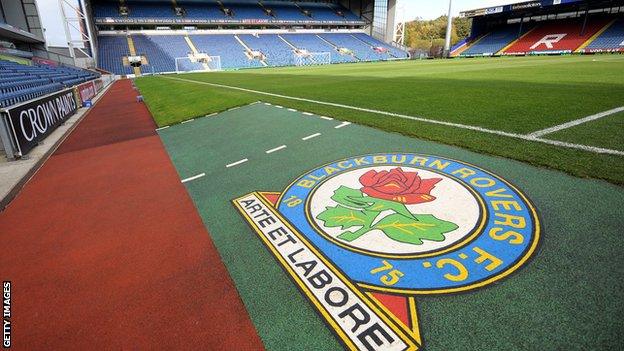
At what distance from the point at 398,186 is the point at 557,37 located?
4858cm

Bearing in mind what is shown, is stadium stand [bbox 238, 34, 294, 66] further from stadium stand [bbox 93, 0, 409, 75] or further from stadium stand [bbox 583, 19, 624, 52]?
stadium stand [bbox 583, 19, 624, 52]

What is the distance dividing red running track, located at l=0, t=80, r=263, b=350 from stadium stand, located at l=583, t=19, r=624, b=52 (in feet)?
149

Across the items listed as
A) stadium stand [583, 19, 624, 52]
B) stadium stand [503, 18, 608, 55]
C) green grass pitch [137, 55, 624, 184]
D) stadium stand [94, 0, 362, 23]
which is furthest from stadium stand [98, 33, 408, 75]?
green grass pitch [137, 55, 624, 184]

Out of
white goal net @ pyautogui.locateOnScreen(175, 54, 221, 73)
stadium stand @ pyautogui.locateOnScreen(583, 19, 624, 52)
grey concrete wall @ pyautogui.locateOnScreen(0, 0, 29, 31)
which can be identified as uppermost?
grey concrete wall @ pyautogui.locateOnScreen(0, 0, 29, 31)

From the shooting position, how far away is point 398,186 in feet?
12.0

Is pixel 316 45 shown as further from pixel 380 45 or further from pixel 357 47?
pixel 380 45

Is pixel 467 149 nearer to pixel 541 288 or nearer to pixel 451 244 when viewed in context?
pixel 451 244

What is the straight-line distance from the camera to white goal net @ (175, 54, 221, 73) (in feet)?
138

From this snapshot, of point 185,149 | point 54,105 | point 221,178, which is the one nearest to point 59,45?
point 54,105

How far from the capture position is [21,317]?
244cm

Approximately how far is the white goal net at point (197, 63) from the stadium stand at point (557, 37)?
39588mm

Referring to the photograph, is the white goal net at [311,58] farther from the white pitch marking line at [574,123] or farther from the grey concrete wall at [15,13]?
the white pitch marking line at [574,123]

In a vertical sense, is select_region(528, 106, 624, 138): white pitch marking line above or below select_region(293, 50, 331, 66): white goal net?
below

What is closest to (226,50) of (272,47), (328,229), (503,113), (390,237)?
(272,47)
